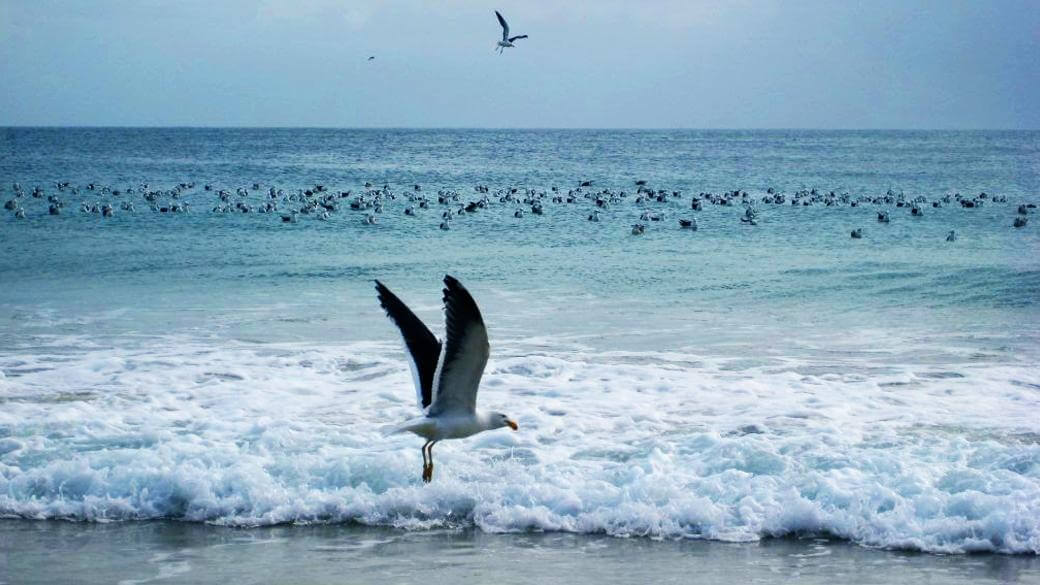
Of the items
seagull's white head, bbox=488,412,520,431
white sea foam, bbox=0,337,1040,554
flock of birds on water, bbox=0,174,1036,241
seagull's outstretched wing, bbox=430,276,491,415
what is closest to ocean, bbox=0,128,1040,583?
white sea foam, bbox=0,337,1040,554

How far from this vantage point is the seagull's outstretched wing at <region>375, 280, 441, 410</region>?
8695mm

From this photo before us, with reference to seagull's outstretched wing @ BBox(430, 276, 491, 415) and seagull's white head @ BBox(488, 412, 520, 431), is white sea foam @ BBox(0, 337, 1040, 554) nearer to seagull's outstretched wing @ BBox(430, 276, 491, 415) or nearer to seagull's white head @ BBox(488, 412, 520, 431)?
seagull's white head @ BBox(488, 412, 520, 431)

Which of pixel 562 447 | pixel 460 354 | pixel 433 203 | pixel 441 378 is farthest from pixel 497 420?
pixel 433 203

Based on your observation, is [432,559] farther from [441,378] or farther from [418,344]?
[418,344]

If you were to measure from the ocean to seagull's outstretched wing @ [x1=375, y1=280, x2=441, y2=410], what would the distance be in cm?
143

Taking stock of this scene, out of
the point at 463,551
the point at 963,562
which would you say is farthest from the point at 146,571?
the point at 963,562

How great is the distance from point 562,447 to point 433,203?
33053mm

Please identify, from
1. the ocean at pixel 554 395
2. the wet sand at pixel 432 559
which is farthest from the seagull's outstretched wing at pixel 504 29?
the wet sand at pixel 432 559

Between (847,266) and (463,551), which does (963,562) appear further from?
Result: (847,266)

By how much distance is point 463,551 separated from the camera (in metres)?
9.47

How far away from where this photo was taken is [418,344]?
8.77 meters

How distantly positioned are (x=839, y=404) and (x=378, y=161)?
78.0 m

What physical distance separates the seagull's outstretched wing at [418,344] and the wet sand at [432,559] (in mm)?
1317

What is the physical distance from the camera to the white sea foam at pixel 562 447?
1011cm
